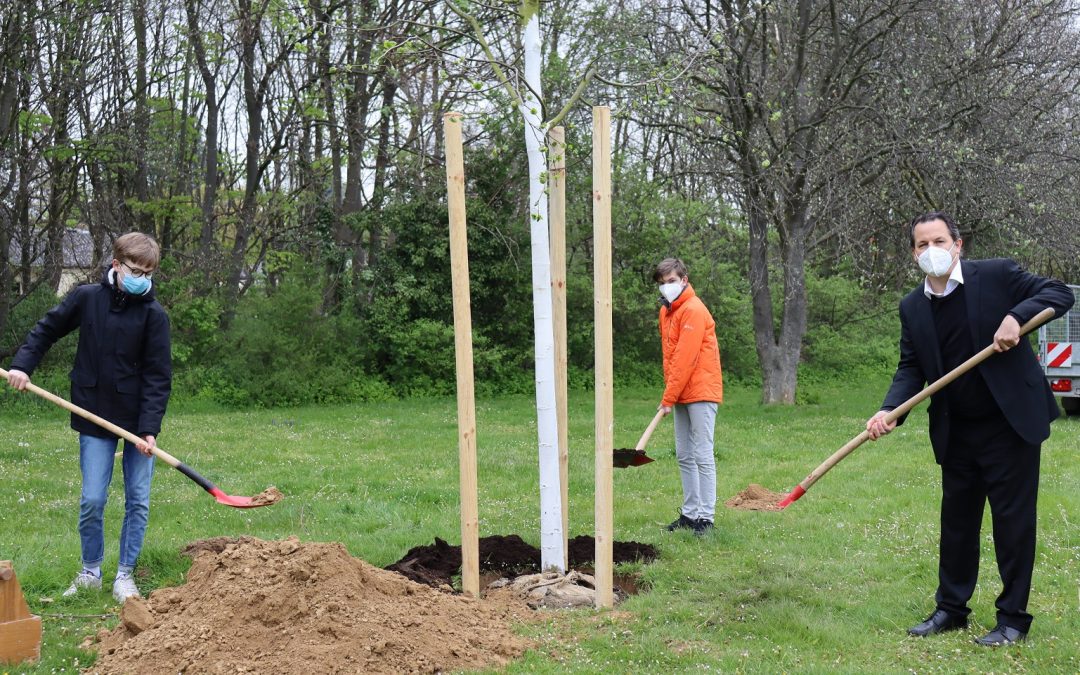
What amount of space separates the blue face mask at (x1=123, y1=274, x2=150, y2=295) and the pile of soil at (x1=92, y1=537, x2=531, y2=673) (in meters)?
1.60

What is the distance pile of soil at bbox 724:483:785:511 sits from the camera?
878 centimetres

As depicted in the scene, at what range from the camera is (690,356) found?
7551 mm

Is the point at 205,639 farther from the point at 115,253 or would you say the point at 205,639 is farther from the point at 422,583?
the point at 115,253

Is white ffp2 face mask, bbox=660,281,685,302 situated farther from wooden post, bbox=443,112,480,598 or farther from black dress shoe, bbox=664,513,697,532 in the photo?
wooden post, bbox=443,112,480,598

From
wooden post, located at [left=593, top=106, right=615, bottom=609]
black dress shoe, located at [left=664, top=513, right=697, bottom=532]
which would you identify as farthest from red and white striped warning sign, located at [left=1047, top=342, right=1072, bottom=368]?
wooden post, located at [left=593, top=106, right=615, bottom=609]

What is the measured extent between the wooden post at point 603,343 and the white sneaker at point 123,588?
2.75 meters

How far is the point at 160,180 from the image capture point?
24.0 meters

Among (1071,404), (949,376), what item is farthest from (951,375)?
(1071,404)

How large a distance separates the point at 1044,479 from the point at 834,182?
7317mm

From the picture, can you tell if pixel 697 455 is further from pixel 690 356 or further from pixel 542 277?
pixel 542 277

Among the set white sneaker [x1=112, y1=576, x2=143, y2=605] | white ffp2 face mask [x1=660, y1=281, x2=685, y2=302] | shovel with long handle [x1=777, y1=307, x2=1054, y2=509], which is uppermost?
white ffp2 face mask [x1=660, y1=281, x2=685, y2=302]

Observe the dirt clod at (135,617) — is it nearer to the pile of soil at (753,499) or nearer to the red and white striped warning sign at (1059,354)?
the pile of soil at (753,499)

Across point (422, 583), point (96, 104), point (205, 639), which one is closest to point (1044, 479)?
point (422, 583)

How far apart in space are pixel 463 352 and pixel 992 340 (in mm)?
2771
